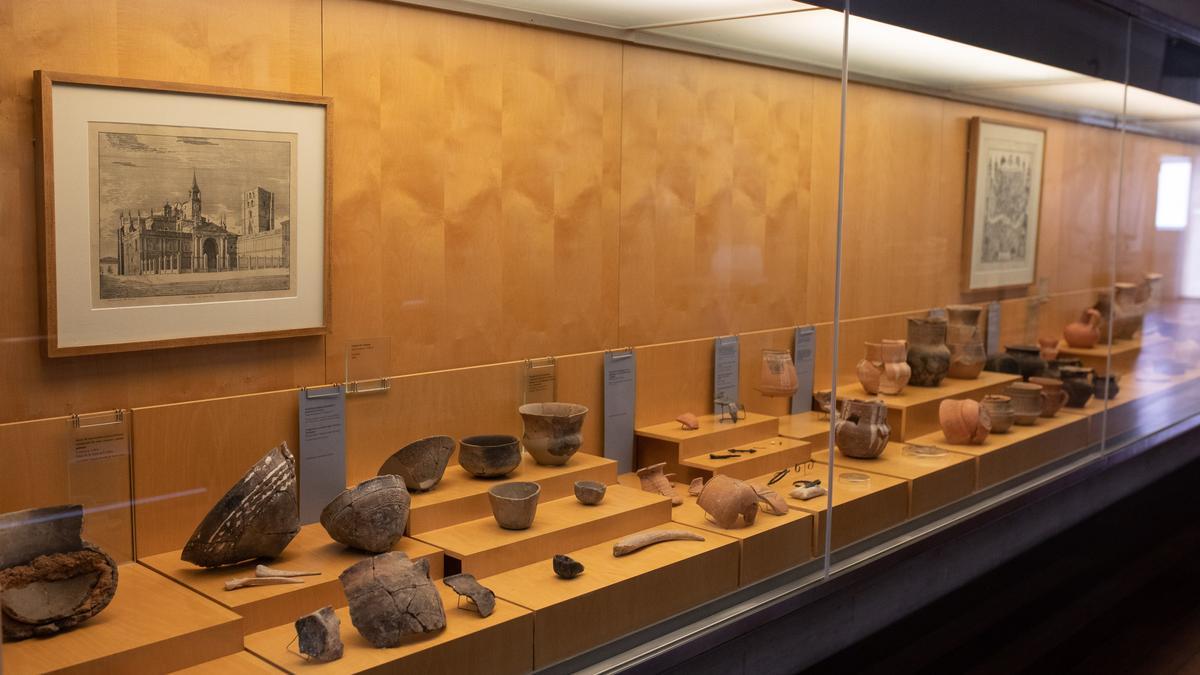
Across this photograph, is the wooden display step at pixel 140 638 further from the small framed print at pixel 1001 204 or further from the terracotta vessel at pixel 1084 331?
the terracotta vessel at pixel 1084 331

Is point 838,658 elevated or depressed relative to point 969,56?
depressed

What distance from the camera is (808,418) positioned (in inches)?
155

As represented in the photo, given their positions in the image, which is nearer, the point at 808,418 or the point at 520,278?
the point at 520,278

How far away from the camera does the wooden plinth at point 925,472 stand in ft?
13.1

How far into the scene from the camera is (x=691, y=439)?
3.66m

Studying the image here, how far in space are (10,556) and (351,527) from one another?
746mm

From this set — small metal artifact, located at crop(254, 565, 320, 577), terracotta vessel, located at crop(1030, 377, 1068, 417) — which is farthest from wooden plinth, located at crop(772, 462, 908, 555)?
small metal artifact, located at crop(254, 565, 320, 577)

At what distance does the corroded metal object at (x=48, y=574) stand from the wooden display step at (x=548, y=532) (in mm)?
824

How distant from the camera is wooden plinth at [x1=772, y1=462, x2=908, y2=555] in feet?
11.5

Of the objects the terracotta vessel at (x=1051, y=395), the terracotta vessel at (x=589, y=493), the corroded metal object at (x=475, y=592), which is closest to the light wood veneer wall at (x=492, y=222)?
the terracotta vessel at (x=589, y=493)

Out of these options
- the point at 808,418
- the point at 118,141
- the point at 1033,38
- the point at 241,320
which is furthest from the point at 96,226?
the point at 1033,38

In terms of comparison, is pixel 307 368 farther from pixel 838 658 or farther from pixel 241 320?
pixel 838 658

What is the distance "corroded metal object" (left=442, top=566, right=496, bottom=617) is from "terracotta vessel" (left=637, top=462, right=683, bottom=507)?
0.97 metres

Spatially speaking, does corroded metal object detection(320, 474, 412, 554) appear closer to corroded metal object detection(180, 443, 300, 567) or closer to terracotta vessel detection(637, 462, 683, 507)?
corroded metal object detection(180, 443, 300, 567)
